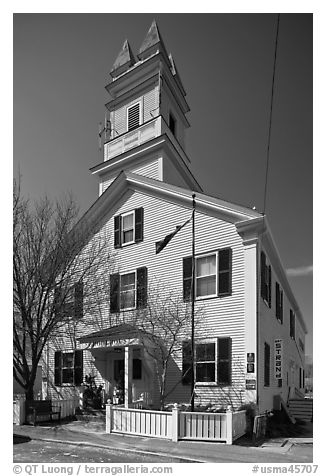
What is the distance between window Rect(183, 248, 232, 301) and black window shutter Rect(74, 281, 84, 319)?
4.31 m

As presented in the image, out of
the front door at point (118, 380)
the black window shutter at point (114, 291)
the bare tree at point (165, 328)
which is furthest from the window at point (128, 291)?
the front door at point (118, 380)

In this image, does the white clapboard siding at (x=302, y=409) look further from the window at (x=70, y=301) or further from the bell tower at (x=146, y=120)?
the bell tower at (x=146, y=120)

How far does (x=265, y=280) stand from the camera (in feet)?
50.0

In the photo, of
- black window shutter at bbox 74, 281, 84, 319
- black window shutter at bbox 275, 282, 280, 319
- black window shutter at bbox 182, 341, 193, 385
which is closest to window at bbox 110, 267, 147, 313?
black window shutter at bbox 74, 281, 84, 319

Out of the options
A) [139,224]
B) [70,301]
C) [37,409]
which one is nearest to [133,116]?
[139,224]

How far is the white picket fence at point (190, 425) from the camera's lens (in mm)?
11242

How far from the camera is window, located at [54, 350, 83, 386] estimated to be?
58.1 feet

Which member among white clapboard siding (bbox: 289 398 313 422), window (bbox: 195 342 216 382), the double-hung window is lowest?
white clapboard siding (bbox: 289 398 313 422)

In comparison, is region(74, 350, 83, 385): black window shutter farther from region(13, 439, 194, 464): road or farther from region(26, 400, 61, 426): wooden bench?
region(13, 439, 194, 464): road

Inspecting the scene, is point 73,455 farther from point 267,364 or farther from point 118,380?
point 267,364

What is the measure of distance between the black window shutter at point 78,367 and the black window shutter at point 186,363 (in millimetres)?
4644

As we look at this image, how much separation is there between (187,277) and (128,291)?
2.70 meters

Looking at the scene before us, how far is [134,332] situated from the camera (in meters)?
14.7

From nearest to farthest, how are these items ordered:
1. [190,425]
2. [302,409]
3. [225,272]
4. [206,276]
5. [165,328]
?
[190,425], [225,272], [206,276], [165,328], [302,409]
